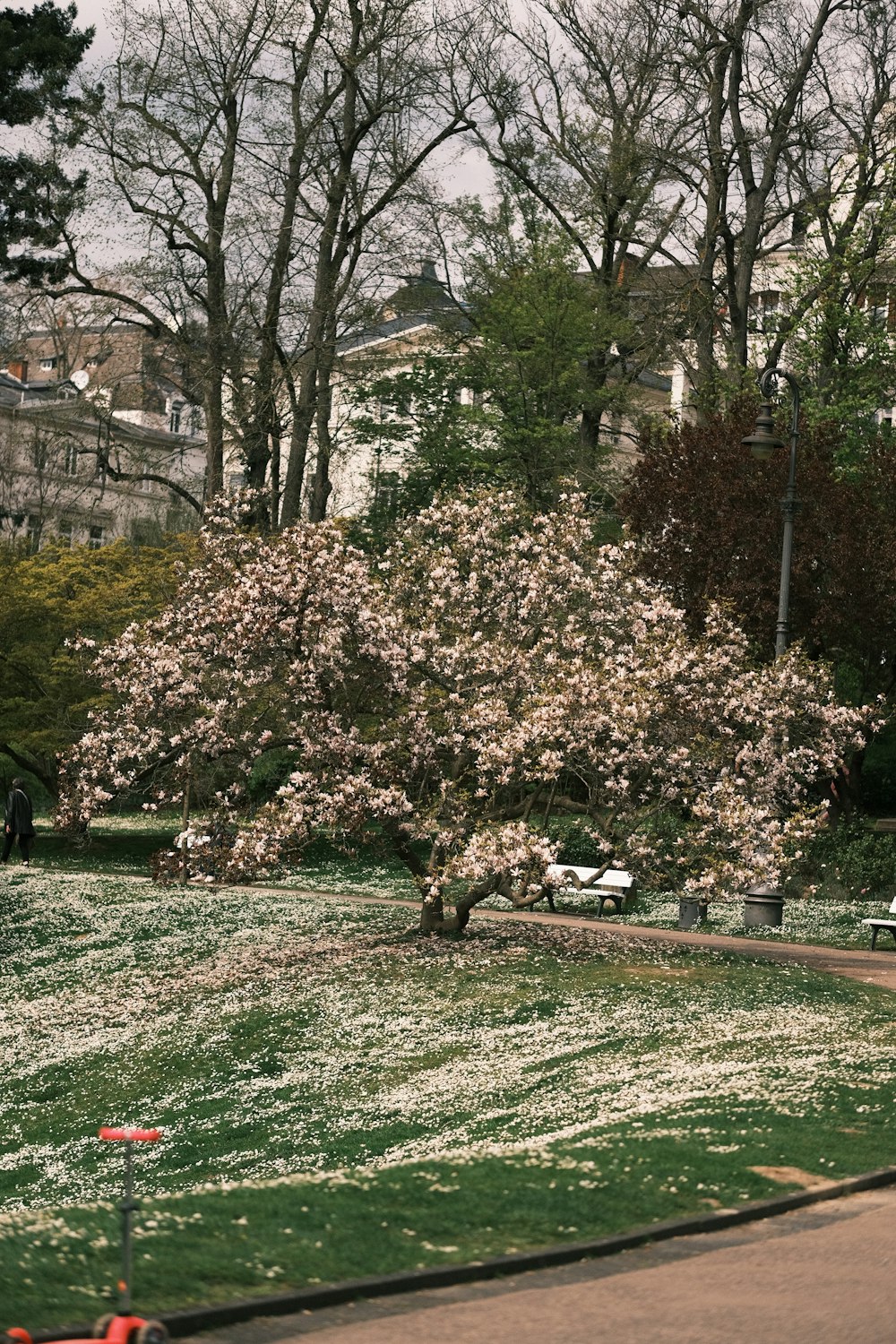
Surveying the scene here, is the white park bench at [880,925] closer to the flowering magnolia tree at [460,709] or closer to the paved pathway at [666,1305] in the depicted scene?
the flowering magnolia tree at [460,709]

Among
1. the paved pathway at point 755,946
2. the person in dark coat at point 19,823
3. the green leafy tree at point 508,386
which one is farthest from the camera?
the green leafy tree at point 508,386

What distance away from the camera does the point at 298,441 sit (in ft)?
135

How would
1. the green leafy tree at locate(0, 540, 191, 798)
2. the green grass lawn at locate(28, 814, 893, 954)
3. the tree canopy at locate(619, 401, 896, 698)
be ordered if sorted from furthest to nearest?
the green leafy tree at locate(0, 540, 191, 798) → the tree canopy at locate(619, 401, 896, 698) → the green grass lawn at locate(28, 814, 893, 954)

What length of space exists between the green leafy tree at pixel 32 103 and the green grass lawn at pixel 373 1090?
1147 centimetres

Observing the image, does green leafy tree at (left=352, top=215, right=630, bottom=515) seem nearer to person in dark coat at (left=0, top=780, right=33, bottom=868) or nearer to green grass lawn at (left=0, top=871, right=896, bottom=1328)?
person in dark coat at (left=0, top=780, right=33, bottom=868)

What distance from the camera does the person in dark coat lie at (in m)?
35.0

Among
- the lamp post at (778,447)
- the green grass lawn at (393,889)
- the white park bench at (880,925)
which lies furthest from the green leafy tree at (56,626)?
the white park bench at (880,925)

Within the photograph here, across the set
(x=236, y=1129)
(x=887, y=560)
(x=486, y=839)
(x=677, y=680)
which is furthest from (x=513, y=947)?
(x=887, y=560)

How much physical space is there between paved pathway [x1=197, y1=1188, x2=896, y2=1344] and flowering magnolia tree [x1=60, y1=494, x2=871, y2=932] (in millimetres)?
11910

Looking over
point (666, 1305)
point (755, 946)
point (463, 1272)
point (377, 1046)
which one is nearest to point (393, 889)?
point (755, 946)

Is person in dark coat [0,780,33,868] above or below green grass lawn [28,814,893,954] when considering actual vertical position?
above

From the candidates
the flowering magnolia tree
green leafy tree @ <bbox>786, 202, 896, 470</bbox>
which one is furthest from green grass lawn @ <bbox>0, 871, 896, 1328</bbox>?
green leafy tree @ <bbox>786, 202, 896, 470</bbox>

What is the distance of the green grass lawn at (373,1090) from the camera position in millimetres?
8359

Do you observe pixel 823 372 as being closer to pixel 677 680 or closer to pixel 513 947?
pixel 677 680
